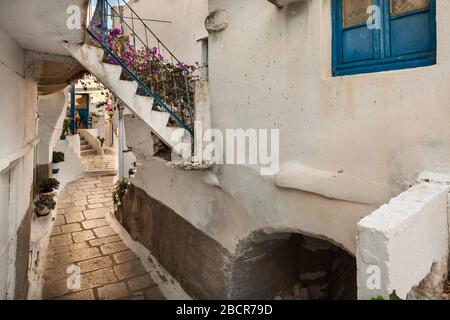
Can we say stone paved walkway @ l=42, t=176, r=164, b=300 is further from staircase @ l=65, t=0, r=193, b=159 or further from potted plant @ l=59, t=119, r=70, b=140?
potted plant @ l=59, t=119, r=70, b=140

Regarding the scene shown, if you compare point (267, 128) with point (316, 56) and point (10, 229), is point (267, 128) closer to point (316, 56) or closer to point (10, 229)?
point (316, 56)

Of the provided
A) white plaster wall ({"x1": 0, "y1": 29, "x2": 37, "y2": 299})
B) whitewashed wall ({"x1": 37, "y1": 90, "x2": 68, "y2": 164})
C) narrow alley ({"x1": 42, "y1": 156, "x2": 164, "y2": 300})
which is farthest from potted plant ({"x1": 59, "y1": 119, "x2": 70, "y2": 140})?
white plaster wall ({"x1": 0, "y1": 29, "x2": 37, "y2": 299})

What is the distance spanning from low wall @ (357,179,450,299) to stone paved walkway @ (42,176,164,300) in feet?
16.3

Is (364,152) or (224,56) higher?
(224,56)

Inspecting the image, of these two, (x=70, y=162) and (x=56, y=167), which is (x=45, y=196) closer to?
(x=56, y=167)

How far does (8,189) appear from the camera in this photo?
433cm

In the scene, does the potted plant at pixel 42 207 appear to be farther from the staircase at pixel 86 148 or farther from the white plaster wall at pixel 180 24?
the staircase at pixel 86 148

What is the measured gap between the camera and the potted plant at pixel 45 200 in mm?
8602

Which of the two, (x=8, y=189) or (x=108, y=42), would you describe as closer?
(x=8, y=189)

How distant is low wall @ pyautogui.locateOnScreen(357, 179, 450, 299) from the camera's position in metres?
1.62

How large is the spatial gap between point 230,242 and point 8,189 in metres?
3.39

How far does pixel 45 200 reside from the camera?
29.1ft

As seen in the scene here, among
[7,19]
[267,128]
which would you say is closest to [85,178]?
[7,19]

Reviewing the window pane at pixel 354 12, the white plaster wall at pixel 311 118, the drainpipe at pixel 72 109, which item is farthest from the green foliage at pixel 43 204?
the window pane at pixel 354 12
